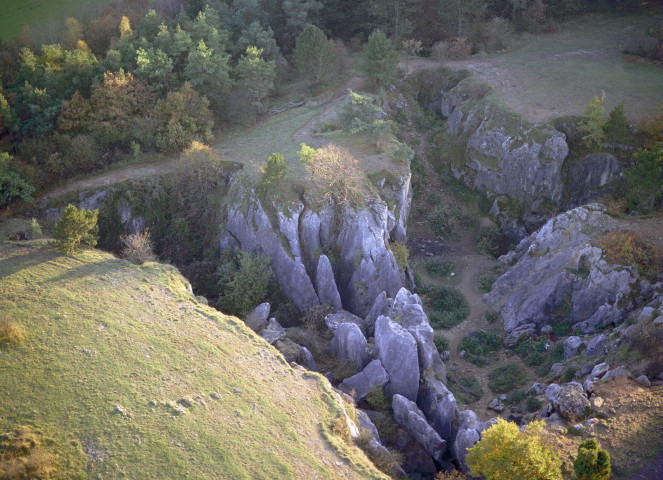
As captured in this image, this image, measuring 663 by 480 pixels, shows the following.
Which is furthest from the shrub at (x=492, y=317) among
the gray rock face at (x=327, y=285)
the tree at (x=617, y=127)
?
the tree at (x=617, y=127)

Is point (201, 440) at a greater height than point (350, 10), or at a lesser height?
lesser

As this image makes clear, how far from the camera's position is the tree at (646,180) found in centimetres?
3531

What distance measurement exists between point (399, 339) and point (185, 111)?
29165 millimetres

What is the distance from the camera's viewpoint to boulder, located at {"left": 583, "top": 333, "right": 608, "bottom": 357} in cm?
2838

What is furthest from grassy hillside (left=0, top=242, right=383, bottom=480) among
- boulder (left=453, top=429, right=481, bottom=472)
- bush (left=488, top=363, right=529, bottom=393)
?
bush (left=488, top=363, right=529, bottom=393)

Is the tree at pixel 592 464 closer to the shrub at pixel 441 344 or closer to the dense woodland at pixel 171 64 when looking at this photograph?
the shrub at pixel 441 344

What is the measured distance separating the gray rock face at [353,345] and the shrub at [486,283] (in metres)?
13.9

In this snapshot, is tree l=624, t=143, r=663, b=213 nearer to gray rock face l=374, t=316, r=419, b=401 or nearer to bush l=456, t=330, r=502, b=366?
bush l=456, t=330, r=502, b=366

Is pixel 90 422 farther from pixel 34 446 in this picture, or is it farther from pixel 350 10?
pixel 350 10

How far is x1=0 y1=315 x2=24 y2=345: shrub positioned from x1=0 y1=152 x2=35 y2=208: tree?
1707cm

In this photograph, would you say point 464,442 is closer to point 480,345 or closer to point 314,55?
point 480,345

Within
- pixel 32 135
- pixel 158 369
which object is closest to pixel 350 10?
pixel 32 135

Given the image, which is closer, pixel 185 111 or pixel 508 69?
pixel 185 111

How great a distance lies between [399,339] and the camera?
90.9 feet
